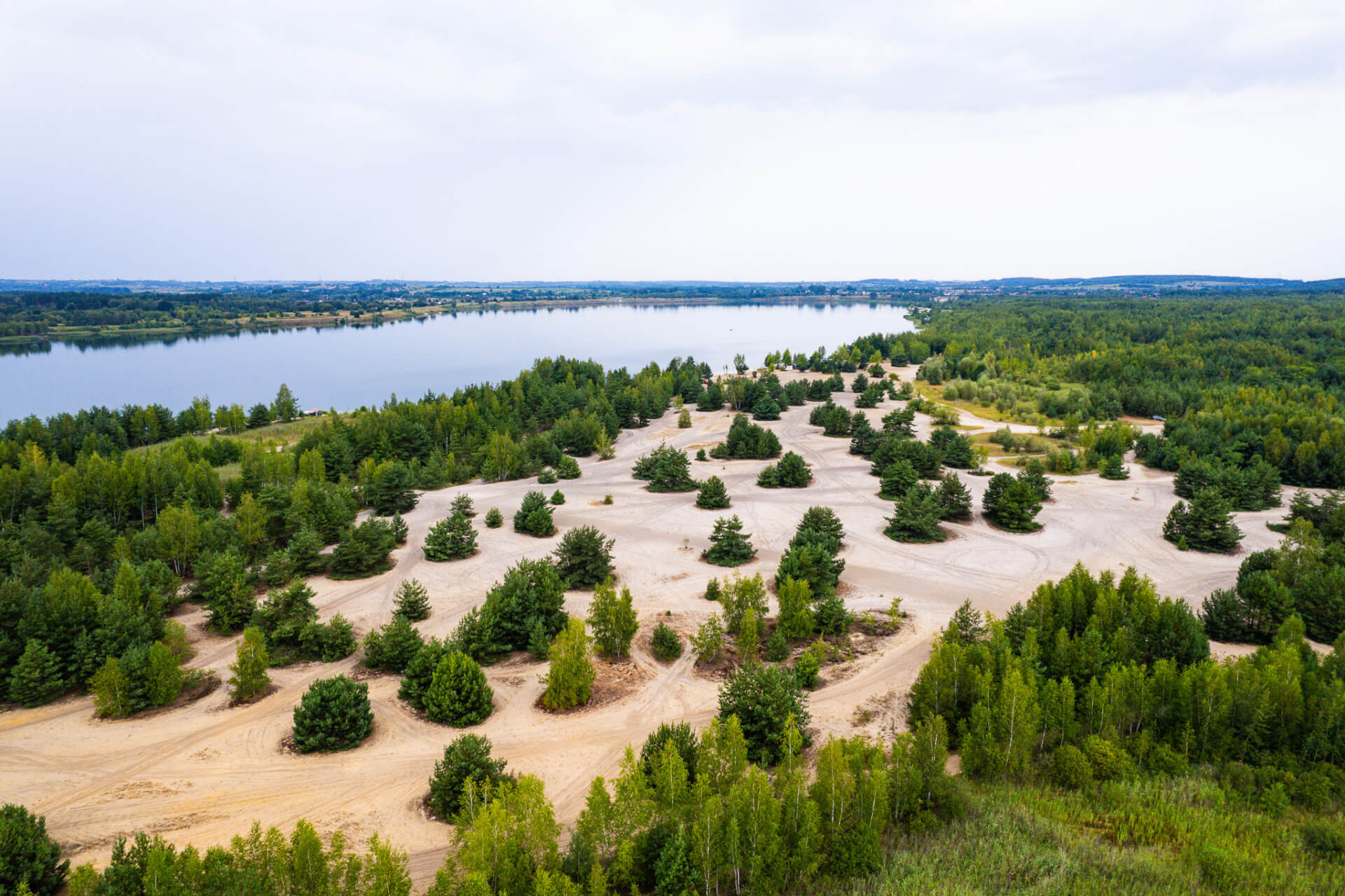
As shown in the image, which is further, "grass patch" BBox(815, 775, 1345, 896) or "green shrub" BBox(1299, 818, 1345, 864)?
"green shrub" BBox(1299, 818, 1345, 864)

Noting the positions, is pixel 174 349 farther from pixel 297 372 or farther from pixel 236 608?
pixel 236 608

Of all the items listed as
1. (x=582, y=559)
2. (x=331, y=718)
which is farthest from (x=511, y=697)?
(x=582, y=559)

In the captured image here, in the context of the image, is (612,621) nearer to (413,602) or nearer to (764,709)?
(764,709)

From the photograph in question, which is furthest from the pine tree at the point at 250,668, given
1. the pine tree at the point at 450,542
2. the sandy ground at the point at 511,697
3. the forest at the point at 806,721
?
the pine tree at the point at 450,542

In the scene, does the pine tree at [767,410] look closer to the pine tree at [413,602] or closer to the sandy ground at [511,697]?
the sandy ground at [511,697]

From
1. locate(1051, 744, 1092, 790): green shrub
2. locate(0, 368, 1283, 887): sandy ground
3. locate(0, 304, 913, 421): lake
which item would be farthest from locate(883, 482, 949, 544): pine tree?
locate(0, 304, 913, 421): lake

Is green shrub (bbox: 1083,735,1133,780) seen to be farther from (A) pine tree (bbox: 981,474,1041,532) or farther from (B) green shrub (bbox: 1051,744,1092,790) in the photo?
(A) pine tree (bbox: 981,474,1041,532)

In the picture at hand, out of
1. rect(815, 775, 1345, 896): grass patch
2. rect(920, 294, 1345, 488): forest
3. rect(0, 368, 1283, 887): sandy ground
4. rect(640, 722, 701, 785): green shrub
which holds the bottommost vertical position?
rect(0, 368, 1283, 887): sandy ground
